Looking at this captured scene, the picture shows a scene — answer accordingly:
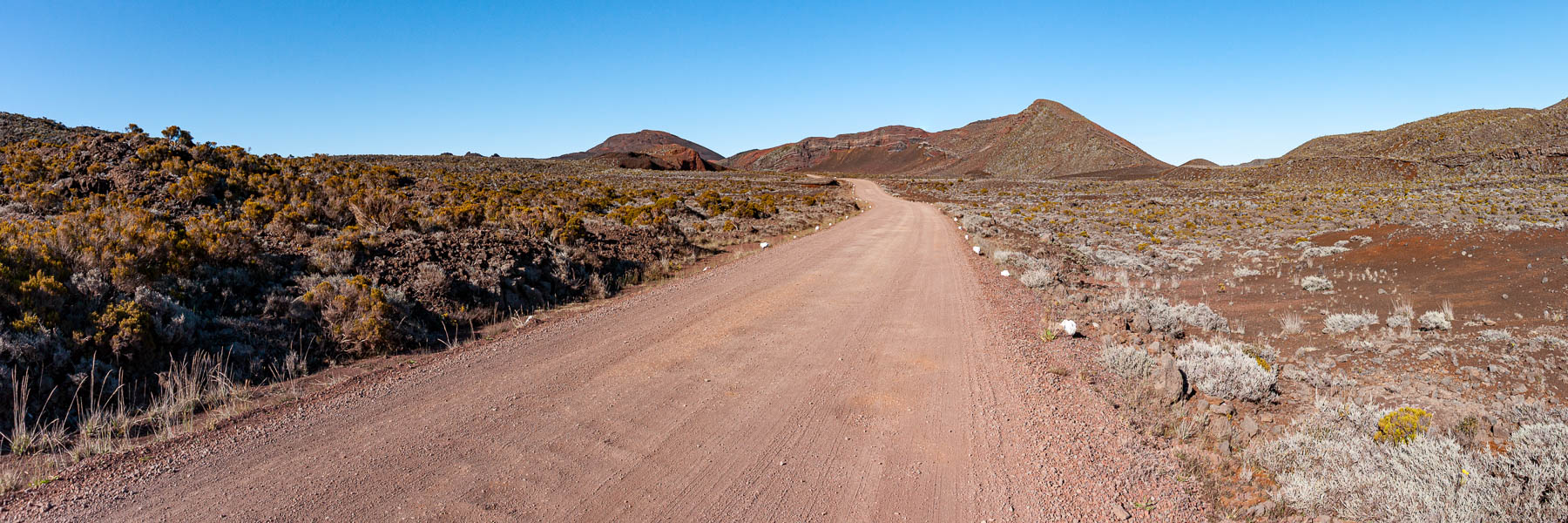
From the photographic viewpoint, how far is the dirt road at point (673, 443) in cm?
357

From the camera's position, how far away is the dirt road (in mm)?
3572

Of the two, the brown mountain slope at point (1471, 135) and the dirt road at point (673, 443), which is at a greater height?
the brown mountain slope at point (1471, 135)

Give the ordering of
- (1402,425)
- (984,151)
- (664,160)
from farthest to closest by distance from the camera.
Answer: (984,151), (664,160), (1402,425)

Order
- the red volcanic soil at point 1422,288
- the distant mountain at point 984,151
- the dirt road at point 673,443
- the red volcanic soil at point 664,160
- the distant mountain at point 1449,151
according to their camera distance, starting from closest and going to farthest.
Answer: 1. the dirt road at point 673,443
2. the red volcanic soil at point 1422,288
3. the distant mountain at point 1449,151
4. the red volcanic soil at point 664,160
5. the distant mountain at point 984,151

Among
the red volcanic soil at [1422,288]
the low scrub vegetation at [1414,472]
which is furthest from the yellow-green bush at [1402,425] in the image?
the red volcanic soil at [1422,288]

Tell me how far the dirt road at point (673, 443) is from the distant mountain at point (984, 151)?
109916 mm

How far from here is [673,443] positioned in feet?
14.5

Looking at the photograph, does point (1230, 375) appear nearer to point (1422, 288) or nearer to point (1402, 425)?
point (1402, 425)

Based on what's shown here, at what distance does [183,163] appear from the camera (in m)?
13.2

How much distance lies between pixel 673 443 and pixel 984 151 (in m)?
149

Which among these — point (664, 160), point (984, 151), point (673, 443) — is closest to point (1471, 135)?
point (984, 151)

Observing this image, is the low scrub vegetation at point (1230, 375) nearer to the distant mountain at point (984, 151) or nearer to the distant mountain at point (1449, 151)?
the distant mountain at point (1449, 151)

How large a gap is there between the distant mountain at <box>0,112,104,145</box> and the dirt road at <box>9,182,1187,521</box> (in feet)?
75.7

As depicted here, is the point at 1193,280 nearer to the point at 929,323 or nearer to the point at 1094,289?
the point at 1094,289
